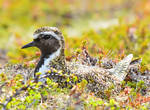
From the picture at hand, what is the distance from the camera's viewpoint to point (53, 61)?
560cm

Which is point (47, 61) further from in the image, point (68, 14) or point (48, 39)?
point (68, 14)

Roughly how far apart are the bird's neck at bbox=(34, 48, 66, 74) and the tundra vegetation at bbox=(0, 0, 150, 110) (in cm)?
35

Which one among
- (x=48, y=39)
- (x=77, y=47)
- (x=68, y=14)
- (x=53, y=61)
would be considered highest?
(x=68, y=14)

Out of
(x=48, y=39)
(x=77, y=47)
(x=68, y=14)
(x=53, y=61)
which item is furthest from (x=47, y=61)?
(x=68, y=14)

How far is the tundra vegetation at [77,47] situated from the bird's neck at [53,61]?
1.15 feet

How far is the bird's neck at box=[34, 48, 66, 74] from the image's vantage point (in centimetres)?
558

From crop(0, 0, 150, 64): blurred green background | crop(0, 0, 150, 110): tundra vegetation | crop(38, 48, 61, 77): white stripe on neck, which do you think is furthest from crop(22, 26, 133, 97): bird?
crop(0, 0, 150, 64): blurred green background

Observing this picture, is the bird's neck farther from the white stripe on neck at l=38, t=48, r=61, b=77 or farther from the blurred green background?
the blurred green background

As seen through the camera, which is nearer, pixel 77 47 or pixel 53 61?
pixel 53 61

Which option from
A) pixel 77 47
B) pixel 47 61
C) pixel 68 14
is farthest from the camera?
pixel 68 14

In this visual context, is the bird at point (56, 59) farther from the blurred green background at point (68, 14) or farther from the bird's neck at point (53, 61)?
the blurred green background at point (68, 14)

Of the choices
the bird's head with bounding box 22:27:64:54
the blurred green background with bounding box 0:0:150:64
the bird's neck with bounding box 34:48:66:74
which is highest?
the blurred green background with bounding box 0:0:150:64

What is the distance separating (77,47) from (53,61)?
3.89m

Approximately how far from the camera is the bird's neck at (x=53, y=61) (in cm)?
558
